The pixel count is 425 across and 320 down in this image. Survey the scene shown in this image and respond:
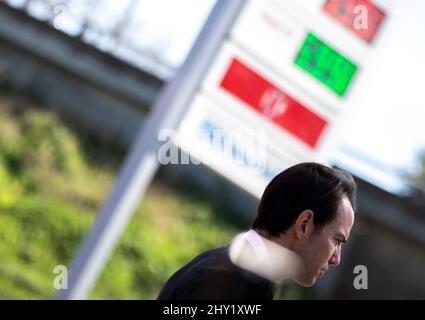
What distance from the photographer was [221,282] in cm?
126

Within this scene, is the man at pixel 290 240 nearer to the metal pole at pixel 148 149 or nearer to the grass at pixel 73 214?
the metal pole at pixel 148 149

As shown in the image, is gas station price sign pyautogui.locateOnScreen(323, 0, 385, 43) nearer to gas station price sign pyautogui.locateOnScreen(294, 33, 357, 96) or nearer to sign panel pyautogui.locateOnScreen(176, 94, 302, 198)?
gas station price sign pyautogui.locateOnScreen(294, 33, 357, 96)

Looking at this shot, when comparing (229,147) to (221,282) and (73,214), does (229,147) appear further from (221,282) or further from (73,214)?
(73,214)

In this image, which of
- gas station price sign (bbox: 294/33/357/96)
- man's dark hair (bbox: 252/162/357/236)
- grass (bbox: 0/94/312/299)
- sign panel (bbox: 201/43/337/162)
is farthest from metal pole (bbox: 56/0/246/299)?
grass (bbox: 0/94/312/299)

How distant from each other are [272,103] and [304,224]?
7.24 ft

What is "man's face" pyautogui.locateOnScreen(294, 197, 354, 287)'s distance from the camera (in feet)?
4.31

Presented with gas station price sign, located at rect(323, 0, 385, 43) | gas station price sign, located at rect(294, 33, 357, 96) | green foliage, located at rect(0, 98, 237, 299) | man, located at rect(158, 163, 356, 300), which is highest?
gas station price sign, located at rect(323, 0, 385, 43)

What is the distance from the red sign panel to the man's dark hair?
2032mm

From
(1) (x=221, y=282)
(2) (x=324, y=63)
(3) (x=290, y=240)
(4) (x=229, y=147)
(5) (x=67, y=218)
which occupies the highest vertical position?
(2) (x=324, y=63)

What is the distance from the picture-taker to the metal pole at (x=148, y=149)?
3.19 m

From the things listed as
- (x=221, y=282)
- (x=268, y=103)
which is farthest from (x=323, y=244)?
(x=268, y=103)

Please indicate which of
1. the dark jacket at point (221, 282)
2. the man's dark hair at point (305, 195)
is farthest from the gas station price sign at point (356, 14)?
the dark jacket at point (221, 282)
